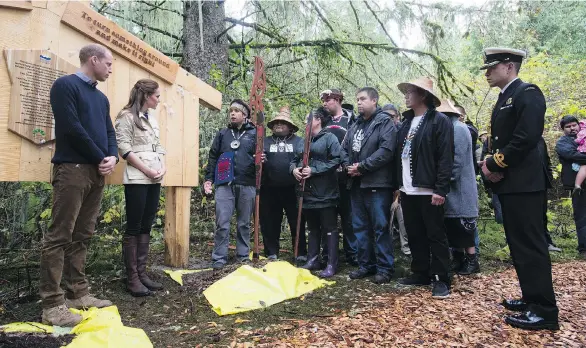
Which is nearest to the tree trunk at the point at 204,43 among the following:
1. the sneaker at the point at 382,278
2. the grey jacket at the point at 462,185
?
the grey jacket at the point at 462,185

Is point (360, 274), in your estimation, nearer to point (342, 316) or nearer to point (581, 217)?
point (342, 316)

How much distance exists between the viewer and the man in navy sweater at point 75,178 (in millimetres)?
3217

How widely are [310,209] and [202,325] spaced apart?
83.6 inches

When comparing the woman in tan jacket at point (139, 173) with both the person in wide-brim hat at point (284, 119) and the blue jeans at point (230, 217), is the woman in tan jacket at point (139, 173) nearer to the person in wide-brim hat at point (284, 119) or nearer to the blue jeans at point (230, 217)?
the blue jeans at point (230, 217)

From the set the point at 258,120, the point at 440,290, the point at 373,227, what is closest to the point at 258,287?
the point at 373,227

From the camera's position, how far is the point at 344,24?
8211 millimetres

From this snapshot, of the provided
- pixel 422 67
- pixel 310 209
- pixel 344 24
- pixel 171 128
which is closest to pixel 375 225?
pixel 310 209

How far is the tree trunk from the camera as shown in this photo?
695 cm

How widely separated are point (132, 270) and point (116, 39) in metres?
2.35

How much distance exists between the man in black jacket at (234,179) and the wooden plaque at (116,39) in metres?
0.98

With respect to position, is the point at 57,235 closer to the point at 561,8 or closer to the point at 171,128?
the point at 171,128

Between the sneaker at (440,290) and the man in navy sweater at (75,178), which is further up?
the man in navy sweater at (75,178)

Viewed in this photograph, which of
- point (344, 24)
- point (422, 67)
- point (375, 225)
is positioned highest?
point (344, 24)

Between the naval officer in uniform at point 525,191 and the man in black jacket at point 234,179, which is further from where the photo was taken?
the man in black jacket at point 234,179
